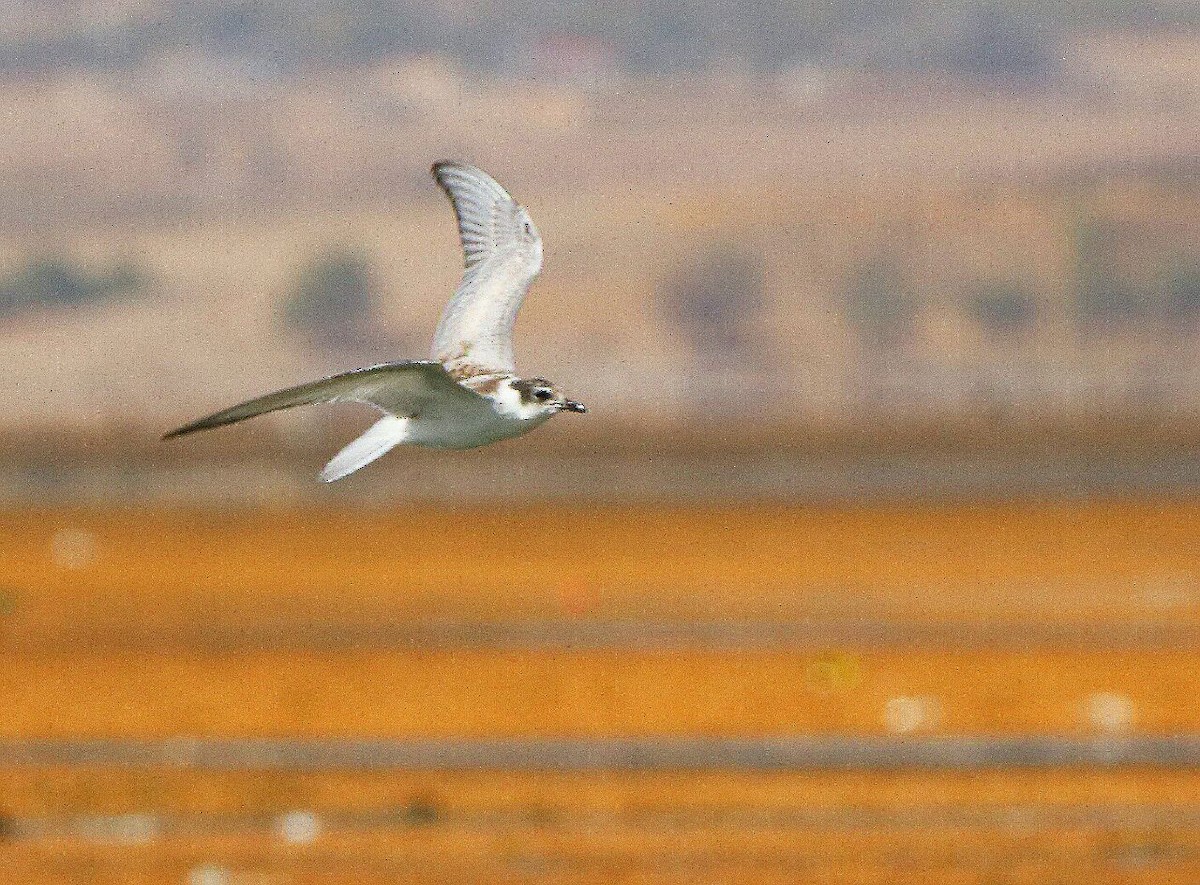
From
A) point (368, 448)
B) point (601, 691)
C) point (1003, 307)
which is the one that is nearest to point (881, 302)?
point (1003, 307)

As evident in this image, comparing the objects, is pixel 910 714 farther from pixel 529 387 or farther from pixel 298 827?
pixel 529 387

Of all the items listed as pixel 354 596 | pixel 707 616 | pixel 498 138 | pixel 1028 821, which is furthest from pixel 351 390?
pixel 498 138

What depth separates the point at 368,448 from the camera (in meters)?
8.27

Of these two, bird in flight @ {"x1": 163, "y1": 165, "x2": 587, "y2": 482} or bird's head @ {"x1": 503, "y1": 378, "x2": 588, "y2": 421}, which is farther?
bird's head @ {"x1": 503, "y1": 378, "x2": 588, "y2": 421}

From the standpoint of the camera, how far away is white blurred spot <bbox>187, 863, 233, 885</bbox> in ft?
47.7

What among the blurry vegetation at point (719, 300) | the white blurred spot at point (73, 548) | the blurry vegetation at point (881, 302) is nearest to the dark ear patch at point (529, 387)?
the white blurred spot at point (73, 548)

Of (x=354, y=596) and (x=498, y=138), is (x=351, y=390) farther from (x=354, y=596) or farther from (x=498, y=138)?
(x=498, y=138)

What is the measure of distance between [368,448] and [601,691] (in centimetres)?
1155

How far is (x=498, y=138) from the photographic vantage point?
9550 cm

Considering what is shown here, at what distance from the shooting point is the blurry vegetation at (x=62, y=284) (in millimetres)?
70188

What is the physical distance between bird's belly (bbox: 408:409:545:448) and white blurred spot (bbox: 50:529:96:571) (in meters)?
21.3

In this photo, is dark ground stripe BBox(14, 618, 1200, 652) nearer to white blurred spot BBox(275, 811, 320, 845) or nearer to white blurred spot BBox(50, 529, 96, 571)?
white blurred spot BBox(50, 529, 96, 571)

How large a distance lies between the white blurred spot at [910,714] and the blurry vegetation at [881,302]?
6886 centimetres

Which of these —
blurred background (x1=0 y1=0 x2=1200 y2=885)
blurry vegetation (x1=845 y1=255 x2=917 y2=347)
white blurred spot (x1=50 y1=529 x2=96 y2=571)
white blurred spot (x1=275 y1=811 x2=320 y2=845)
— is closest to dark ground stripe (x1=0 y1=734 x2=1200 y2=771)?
blurred background (x1=0 y1=0 x2=1200 y2=885)
